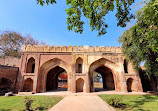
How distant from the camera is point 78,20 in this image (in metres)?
4.37

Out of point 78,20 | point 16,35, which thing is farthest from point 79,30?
point 16,35

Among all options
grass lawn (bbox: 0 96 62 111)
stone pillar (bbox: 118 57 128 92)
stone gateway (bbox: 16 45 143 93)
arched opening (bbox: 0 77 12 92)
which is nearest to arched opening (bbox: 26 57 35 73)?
stone gateway (bbox: 16 45 143 93)

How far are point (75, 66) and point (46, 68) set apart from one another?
3.93m

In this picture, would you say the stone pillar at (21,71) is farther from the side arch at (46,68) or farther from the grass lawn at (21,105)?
the grass lawn at (21,105)

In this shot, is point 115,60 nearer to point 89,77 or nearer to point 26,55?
point 89,77

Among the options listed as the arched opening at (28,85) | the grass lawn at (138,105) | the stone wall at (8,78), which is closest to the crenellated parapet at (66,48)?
the stone wall at (8,78)

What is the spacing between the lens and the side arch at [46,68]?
11599 mm

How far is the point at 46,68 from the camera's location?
486 inches

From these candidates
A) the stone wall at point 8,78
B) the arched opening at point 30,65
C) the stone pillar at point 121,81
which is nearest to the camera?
the stone wall at point 8,78

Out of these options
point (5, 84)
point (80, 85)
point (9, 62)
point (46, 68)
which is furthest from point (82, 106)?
point (9, 62)

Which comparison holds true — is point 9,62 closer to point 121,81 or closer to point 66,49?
point 66,49

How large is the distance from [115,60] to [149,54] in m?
3.97

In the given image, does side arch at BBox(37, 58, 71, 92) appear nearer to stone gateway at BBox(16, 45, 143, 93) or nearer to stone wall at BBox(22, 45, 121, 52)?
stone gateway at BBox(16, 45, 143, 93)

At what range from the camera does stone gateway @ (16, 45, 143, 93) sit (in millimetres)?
11484
